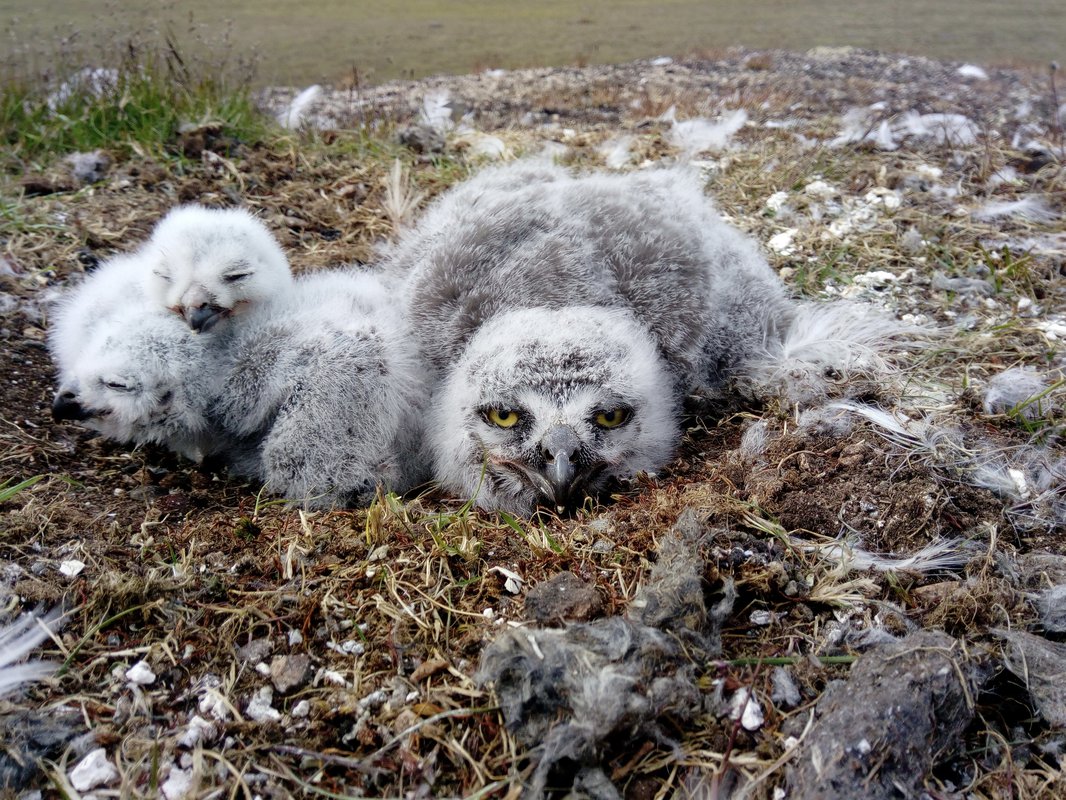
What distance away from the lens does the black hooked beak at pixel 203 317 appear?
2982 millimetres

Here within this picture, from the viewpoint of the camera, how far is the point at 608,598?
217cm

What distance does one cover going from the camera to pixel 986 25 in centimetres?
748

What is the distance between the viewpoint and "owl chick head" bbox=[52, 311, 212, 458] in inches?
112

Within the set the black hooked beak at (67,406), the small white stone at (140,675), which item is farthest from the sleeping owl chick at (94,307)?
the small white stone at (140,675)

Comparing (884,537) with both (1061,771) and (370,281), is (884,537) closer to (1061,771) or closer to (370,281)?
(1061,771)

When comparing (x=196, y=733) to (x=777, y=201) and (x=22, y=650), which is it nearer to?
(x=22, y=650)

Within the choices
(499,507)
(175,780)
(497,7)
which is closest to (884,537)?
(499,507)

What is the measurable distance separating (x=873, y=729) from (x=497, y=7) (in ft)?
22.1

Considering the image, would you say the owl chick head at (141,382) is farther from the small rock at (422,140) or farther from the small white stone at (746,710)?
the small rock at (422,140)

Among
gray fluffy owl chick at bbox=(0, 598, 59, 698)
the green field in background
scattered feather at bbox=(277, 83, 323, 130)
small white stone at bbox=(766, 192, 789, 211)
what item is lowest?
gray fluffy owl chick at bbox=(0, 598, 59, 698)

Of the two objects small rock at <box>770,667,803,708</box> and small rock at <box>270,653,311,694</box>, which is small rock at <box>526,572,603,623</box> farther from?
small rock at <box>270,653,311,694</box>

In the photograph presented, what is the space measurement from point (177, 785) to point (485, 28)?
659 cm

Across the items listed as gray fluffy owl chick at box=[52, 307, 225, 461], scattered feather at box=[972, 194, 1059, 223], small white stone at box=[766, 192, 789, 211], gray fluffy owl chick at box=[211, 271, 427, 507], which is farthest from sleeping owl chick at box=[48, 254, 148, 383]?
scattered feather at box=[972, 194, 1059, 223]

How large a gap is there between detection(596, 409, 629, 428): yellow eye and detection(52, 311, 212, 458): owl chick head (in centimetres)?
142
